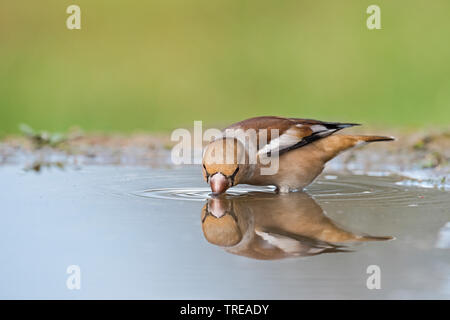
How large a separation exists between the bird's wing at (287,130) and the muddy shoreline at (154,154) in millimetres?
1016

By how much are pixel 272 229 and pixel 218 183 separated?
4.06 ft

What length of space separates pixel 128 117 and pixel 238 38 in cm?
343

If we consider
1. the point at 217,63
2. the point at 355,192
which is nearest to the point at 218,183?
the point at 355,192

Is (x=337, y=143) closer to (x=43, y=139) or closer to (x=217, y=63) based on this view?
(x=43, y=139)

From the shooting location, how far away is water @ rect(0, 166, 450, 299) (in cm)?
319

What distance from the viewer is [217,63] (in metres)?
14.6

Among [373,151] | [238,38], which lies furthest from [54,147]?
[238,38]

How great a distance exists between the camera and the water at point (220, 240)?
10.5 feet

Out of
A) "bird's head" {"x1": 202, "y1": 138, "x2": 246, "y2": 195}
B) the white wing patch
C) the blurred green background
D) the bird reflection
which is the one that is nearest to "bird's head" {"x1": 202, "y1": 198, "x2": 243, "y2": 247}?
the bird reflection

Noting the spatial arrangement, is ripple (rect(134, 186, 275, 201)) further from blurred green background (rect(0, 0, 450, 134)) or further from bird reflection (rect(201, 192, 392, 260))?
blurred green background (rect(0, 0, 450, 134))

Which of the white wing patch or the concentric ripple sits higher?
the white wing patch

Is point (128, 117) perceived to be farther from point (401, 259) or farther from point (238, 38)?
point (401, 259)

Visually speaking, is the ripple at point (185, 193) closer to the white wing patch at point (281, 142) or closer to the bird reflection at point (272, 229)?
the bird reflection at point (272, 229)
